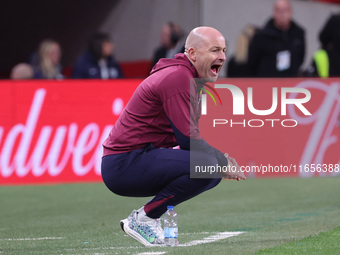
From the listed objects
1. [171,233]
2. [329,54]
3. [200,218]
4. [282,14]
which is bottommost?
[200,218]

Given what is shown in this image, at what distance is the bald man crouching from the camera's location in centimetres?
723

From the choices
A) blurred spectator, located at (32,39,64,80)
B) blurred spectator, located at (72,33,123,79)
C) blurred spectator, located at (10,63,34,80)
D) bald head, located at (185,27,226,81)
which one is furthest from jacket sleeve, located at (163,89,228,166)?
blurred spectator, located at (72,33,123,79)

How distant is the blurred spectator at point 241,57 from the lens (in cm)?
1557

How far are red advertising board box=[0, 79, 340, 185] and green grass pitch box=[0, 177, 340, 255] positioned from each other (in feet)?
1.02

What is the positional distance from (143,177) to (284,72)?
819 centimetres

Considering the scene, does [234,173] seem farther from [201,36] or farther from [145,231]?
[201,36]

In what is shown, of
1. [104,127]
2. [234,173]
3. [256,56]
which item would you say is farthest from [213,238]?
[256,56]

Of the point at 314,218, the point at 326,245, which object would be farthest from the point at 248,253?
the point at 314,218

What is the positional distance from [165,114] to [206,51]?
1.96ft

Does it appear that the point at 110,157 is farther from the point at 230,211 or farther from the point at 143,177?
the point at 230,211

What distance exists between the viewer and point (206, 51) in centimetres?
732

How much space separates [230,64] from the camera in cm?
1600

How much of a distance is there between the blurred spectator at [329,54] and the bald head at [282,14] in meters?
0.95

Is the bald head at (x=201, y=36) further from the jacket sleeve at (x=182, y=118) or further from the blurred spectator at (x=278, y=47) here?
the blurred spectator at (x=278, y=47)
